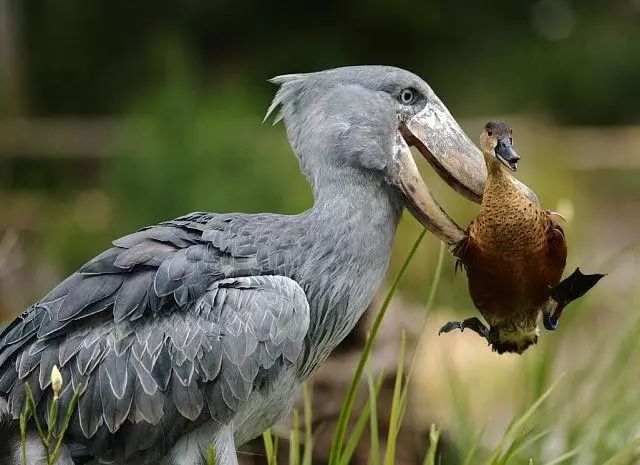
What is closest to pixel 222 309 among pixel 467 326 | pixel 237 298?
pixel 237 298

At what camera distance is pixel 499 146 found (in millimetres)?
1903

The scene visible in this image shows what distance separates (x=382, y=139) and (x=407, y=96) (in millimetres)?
120

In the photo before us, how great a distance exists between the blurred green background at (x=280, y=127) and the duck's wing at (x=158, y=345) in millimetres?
941

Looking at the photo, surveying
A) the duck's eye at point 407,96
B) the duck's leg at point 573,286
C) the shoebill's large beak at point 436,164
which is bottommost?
the duck's leg at point 573,286

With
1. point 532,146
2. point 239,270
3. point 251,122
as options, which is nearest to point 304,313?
point 239,270

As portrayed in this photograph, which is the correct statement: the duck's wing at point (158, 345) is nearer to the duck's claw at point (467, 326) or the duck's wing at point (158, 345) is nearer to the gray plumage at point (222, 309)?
the gray plumage at point (222, 309)

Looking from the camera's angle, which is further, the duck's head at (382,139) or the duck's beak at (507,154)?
the duck's head at (382,139)

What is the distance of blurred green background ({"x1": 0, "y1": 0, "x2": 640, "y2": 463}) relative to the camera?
432cm

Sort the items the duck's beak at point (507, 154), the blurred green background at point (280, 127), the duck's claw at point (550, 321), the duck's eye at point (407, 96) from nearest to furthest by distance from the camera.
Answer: the duck's beak at point (507, 154)
the duck's claw at point (550, 321)
the duck's eye at point (407, 96)
the blurred green background at point (280, 127)

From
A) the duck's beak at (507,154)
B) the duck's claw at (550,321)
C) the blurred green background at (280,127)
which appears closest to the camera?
the duck's beak at (507,154)

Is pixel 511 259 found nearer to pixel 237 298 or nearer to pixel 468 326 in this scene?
pixel 468 326

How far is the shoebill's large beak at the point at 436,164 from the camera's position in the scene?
2.08 meters

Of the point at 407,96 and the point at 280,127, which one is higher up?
the point at 407,96

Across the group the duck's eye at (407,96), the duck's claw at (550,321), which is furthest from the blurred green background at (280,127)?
the duck's eye at (407,96)
